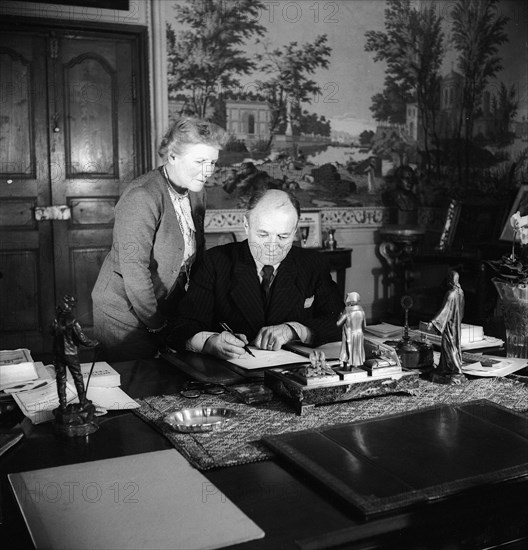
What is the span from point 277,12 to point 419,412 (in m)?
6.06

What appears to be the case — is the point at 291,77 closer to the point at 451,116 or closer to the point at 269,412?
the point at 451,116

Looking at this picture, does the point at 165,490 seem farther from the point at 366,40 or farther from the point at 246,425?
the point at 366,40

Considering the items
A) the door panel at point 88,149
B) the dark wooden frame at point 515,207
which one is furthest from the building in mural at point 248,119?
the dark wooden frame at point 515,207

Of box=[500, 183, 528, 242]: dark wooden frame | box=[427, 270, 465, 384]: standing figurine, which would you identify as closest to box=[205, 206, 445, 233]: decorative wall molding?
box=[500, 183, 528, 242]: dark wooden frame

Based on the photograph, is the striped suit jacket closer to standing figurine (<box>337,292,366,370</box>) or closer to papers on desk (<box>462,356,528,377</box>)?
papers on desk (<box>462,356,528,377</box>)

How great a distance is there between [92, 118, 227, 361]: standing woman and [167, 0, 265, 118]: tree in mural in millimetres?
3519

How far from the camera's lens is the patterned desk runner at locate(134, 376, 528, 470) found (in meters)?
1.81

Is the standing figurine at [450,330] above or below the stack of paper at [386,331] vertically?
above

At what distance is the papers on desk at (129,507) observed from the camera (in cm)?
137

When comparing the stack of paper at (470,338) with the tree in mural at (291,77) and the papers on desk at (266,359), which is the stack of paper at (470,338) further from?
the tree in mural at (291,77)

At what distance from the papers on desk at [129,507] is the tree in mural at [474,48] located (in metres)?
7.13

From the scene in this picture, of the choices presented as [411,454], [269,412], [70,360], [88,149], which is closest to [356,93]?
[88,149]

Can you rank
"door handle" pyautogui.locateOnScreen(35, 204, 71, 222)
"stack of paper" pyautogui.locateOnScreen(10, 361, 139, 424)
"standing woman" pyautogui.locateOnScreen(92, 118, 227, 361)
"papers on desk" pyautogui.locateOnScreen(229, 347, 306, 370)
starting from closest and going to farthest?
"stack of paper" pyautogui.locateOnScreen(10, 361, 139, 424), "papers on desk" pyautogui.locateOnScreen(229, 347, 306, 370), "standing woman" pyautogui.locateOnScreen(92, 118, 227, 361), "door handle" pyautogui.locateOnScreen(35, 204, 71, 222)

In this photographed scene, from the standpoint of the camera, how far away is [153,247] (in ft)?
11.7
